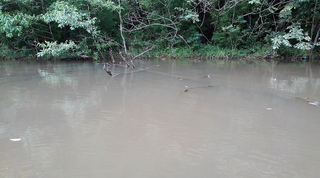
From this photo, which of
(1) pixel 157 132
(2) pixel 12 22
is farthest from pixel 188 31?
(1) pixel 157 132

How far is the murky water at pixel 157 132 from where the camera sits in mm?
2316

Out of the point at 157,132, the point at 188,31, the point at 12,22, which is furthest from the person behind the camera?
the point at 188,31

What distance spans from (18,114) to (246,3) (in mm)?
12861

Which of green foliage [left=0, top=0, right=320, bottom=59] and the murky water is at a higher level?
green foliage [left=0, top=0, right=320, bottom=59]

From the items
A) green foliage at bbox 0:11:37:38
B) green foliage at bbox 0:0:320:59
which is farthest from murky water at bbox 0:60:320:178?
green foliage at bbox 0:0:320:59

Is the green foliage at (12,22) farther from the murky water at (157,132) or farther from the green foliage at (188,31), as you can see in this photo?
the murky water at (157,132)

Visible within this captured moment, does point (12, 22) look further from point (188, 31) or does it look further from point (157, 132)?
point (188, 31)

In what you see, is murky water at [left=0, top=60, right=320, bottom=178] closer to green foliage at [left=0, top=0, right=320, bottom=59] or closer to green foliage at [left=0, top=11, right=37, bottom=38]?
green foliage at [left=0, top=11, right=37, bottom=38]

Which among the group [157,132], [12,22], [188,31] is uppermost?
[188,31]

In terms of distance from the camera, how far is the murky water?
7.60ft

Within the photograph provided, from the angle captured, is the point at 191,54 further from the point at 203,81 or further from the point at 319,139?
the point at 319,139

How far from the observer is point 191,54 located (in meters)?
13.6

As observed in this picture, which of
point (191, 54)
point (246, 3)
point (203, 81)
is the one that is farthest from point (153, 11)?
point (203, 81)

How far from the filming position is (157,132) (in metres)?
3.06
